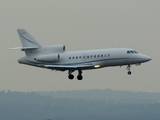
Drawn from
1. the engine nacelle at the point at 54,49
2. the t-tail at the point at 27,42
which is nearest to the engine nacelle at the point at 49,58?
the engine nacelle at the point at 54,49

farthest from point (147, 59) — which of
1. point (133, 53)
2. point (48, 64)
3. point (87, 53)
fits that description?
point (48, 64)

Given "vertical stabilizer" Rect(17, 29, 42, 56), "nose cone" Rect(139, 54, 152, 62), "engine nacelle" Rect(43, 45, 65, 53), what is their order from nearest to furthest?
"nose cone" Rect(139, 54, 152, 62) → "engine nacelle" Rect(43, 45, 65, 53) → "vertical stabilizer" Rect(17, 29, 42, 56)

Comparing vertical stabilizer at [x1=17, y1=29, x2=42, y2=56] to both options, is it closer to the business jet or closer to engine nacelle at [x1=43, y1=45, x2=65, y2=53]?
the business jet

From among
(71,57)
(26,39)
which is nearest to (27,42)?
(26,39)

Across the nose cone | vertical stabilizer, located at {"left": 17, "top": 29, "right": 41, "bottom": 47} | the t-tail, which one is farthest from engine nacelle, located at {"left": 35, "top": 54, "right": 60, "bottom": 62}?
the nose cone

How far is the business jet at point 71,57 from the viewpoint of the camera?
97312 millimetres

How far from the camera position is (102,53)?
97.9 metres

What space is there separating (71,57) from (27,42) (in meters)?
8.73

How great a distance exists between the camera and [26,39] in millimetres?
105938

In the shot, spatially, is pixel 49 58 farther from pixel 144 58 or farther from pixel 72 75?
pixel 144 58

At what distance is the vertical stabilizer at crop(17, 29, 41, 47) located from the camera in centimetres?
10556

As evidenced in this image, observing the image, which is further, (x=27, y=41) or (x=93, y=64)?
(x=27, y=41)

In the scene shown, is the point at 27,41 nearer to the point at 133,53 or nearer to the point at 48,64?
the point at 48,64

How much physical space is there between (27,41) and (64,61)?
7893mm
